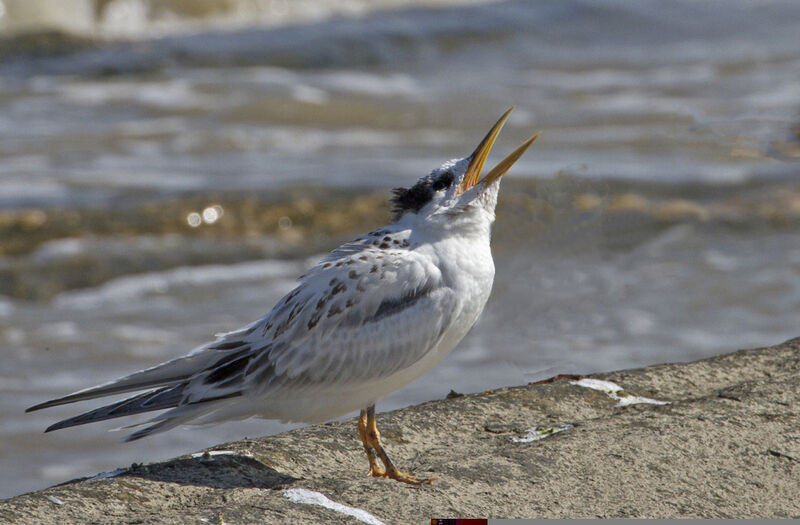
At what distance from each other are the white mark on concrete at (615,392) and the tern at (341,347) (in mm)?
853

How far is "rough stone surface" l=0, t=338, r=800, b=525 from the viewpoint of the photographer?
295 centimetres

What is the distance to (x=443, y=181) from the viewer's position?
11.4 ft

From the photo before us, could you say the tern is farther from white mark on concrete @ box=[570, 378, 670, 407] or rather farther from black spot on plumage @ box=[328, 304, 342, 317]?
white mark on concrete @ box=[570, 378, 670, 407]

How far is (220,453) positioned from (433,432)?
0.74 m

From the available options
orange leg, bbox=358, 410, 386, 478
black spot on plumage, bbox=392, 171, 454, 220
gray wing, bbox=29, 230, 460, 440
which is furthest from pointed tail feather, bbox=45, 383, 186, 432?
black spot on plumage, bbox=392, 171, 454, 220

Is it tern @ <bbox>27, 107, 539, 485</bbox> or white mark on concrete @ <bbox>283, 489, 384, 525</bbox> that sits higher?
tern @ <bbox>27, 107, 539, 485</bbox>

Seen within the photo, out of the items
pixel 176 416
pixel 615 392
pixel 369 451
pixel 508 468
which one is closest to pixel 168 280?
pixel 615 392

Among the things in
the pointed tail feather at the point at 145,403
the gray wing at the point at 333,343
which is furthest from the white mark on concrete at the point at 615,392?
the pointed tail feather at the point at 145,403

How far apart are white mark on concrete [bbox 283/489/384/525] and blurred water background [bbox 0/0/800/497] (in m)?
1.88

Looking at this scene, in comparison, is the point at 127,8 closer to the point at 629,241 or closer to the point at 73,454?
the point at 629,241

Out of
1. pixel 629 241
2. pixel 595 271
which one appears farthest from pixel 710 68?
pixel 595 271

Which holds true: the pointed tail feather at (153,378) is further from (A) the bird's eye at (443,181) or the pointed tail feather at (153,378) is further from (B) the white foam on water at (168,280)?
(B) the white foam on water at (168,280)

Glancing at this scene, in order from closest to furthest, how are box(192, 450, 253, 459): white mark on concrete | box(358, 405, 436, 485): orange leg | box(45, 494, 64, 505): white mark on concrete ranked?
box(45, 494, 64, 505): white mark on concrete
box(358, 405, 436, 485): orange leg
box(192, 450, 253, 459): white mark on concrete

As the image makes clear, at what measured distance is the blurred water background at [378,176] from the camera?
615 centimetres
